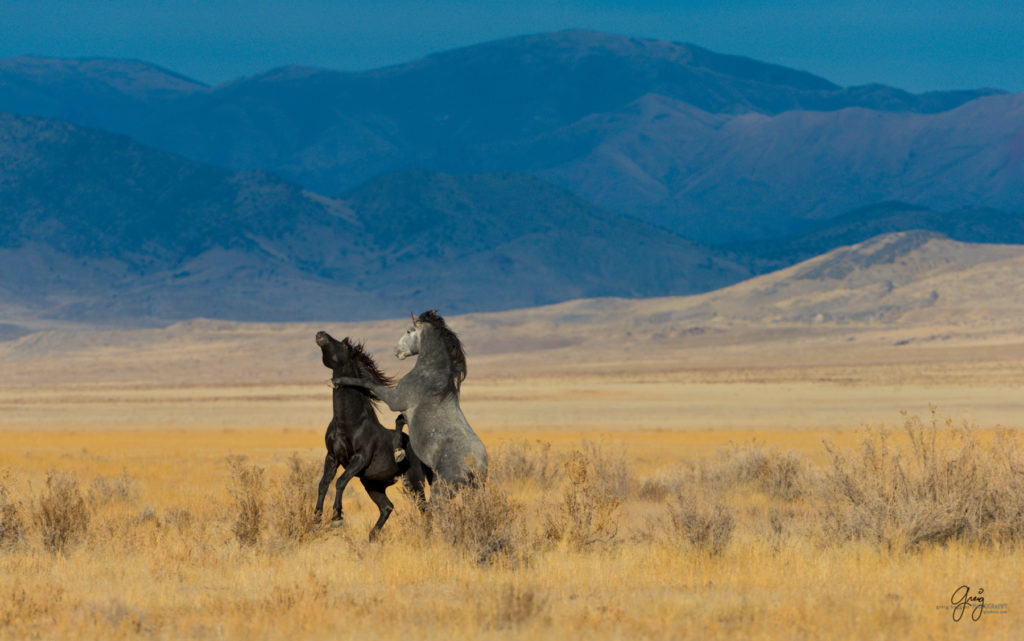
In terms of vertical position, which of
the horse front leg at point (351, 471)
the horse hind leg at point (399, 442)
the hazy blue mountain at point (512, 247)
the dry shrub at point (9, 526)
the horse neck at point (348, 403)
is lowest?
the dry shrub at point (9, 526)

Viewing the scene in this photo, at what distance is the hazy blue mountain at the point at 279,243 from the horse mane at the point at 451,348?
11516 centimetres

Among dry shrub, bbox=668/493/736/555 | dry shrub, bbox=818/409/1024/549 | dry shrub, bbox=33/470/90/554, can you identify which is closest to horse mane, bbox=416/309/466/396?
dry shrub, bbox=668/493/736/555

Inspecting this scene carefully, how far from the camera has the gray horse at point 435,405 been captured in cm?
1143

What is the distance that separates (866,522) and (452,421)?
3.94m

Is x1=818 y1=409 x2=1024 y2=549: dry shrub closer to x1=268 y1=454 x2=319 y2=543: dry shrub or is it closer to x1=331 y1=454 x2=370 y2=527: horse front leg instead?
x1=331 y1=454 x2=370 y2=527: horse front leg

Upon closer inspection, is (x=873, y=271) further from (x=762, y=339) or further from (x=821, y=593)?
(x=821, y=593)

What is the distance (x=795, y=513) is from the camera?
15539mm

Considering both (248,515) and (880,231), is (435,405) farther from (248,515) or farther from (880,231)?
(880,231)

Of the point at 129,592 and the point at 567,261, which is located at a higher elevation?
the point at 567,261

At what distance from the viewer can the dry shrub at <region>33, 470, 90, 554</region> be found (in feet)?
40.2

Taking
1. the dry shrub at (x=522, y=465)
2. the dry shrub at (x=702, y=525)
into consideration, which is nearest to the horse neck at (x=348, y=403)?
the dry shrub at (x=702, y=525)

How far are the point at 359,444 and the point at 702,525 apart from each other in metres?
3.24

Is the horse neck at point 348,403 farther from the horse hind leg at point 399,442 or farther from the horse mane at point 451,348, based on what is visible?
the horse mane at point 451,348

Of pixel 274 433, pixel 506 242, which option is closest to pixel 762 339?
pixel 506 242
